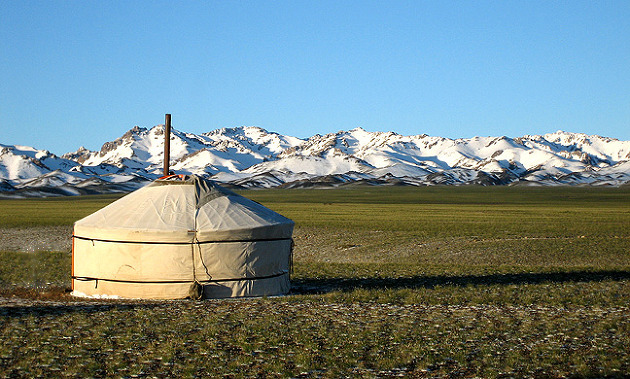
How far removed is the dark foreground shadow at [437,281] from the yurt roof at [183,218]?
1672mm

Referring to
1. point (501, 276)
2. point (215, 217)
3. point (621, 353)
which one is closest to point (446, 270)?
point (501, 276)

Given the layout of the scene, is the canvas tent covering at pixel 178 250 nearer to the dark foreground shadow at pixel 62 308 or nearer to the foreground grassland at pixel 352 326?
the foreground grassland at pixel 352 326

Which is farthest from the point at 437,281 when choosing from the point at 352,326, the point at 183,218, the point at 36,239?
the point at 36,239

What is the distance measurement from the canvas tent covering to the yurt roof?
0.06 feet

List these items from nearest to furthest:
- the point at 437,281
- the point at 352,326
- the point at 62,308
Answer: the point at 352,326 → the point at 62,308 → the point at 437,281

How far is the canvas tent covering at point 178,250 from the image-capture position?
13859 millimetres

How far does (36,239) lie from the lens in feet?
97.8

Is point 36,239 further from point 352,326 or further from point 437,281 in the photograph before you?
point 352,326

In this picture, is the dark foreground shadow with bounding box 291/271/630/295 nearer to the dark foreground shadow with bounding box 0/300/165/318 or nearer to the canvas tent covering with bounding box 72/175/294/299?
the canvas tent covering with bounding box 72/175/294/299

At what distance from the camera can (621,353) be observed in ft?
Result: 29.6

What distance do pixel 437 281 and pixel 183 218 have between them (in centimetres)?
618

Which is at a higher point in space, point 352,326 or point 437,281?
point 352,326

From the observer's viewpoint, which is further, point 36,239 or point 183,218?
point 36,239

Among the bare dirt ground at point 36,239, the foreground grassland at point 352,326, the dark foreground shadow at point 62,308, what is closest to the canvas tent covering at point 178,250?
the foreground grassland at point 352,326
